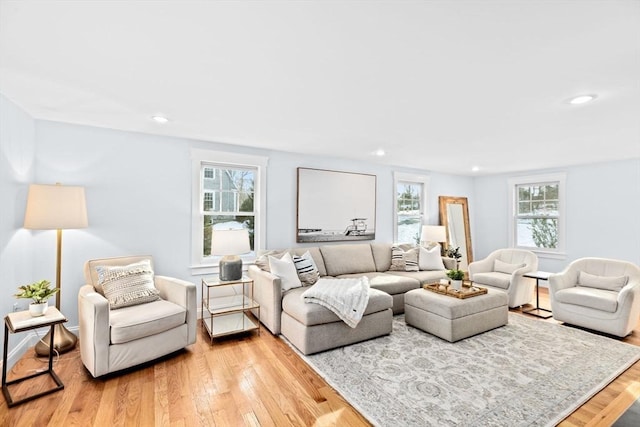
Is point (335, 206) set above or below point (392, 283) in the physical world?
above

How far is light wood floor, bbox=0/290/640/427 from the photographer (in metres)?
1.95

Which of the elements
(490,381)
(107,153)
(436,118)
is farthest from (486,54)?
(107,153)

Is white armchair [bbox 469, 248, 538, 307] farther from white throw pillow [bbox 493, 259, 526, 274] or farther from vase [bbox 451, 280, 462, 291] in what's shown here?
vase [bbox 451, 280, 462, 291]

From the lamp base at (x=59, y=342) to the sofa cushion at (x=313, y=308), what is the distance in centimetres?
207

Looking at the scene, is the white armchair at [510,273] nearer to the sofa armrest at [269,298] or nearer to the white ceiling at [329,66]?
the white ceiling at [329,66]

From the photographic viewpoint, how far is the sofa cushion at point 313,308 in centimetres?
288

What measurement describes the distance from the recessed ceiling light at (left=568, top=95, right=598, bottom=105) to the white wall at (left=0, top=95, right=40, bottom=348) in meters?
4.68

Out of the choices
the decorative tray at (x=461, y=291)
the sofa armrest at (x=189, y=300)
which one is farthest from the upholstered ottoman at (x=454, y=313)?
the sofa armrest at (x=189, y=300)

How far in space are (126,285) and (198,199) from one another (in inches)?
53.3

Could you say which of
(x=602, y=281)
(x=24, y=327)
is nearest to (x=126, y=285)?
(x=24, y=327)

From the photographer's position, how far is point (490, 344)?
3076 mm

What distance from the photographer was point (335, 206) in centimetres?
490

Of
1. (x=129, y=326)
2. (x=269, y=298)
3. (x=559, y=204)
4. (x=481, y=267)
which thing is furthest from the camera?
(x=559, y=204)

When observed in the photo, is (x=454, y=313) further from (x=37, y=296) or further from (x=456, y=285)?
(x=37, y=296)
